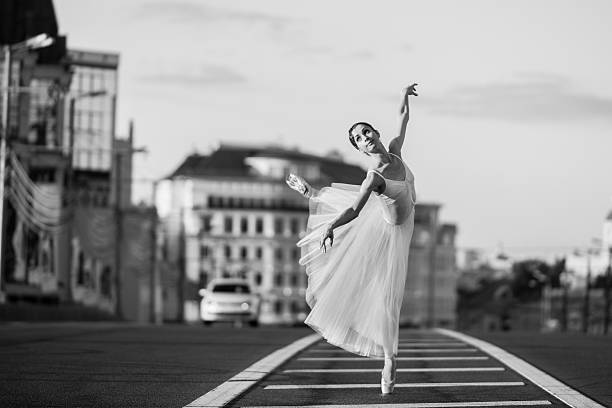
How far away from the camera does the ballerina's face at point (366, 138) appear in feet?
40.0

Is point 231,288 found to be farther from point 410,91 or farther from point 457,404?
point 457,404

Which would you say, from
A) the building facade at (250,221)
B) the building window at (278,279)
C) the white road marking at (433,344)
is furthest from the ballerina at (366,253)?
the building window at (278,279)

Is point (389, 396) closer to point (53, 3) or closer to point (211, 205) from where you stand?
point (53, 3)

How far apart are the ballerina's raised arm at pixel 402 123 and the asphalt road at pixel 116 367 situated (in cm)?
232

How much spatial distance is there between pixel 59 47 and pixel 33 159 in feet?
38.6

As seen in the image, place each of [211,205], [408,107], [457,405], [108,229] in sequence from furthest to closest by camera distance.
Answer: [211,205], [108,229], [408,107], [457,405]

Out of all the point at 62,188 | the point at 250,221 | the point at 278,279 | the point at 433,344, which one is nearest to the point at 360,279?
the point at 433,344

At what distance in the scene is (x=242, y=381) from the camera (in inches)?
505

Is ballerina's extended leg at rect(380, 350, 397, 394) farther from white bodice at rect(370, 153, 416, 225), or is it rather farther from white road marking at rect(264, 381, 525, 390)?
white bodice at rect(370, 153, 416, 225)

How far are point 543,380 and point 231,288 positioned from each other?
36.5 metres

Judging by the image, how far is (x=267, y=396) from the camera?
11.6m

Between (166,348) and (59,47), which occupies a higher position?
(59,47)

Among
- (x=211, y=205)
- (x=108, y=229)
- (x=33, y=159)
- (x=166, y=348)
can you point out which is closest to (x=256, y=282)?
(x=211, y=205)

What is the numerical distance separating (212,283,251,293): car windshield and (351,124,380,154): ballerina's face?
36772 mm
